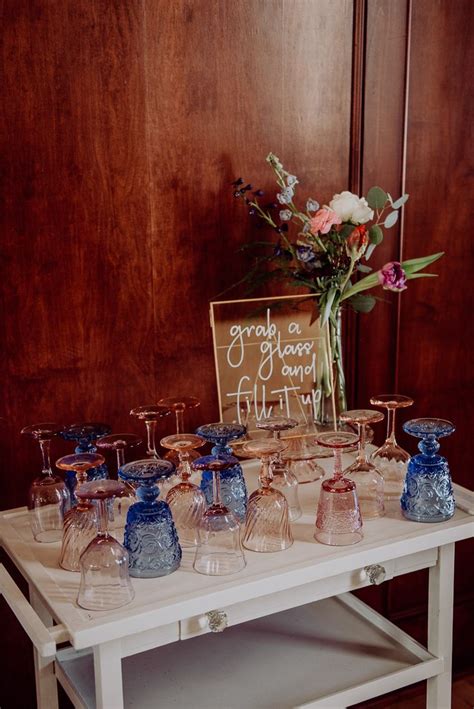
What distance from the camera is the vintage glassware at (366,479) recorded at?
5.83 ft

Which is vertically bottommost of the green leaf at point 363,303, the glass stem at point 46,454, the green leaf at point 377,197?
the glass stem at point 46,454

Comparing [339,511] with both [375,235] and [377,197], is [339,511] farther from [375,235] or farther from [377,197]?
[377,197]

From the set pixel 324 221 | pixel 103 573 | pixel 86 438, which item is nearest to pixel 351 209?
pixel 324 221

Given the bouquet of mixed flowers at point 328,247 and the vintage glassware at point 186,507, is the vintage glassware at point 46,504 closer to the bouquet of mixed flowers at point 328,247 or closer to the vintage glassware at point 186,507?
the vintage glassware at point 186,507

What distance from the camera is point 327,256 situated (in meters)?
2.04

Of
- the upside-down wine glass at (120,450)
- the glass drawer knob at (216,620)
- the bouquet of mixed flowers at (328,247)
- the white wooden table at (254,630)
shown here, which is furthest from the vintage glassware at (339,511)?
the bouquet of mixed flowers at (328,247)

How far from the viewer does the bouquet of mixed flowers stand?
1981 millimetres

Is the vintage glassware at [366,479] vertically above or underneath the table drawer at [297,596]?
above

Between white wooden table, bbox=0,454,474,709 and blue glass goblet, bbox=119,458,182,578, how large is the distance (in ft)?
0.08

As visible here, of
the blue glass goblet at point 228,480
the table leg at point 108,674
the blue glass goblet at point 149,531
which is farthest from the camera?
the blue glass goblet at point 228,480

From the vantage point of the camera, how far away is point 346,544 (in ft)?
5.44

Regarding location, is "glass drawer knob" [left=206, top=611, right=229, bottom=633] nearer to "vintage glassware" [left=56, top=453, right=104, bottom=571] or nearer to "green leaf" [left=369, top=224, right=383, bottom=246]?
"vintage glassware" [left=56, top=453, right=104, bottom=571]

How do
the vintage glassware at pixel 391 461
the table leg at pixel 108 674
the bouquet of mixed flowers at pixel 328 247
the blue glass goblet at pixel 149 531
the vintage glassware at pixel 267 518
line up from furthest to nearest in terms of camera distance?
the bouquet of mixed flowers at pixel 328 247
the vintage glassware at pixel 391 461
the vintage glassware at pixel 267 518
the blue glass goblet at pixel 149 531
the table leg at pixel 108 674

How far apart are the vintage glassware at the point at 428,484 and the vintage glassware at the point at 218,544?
1.31ft
